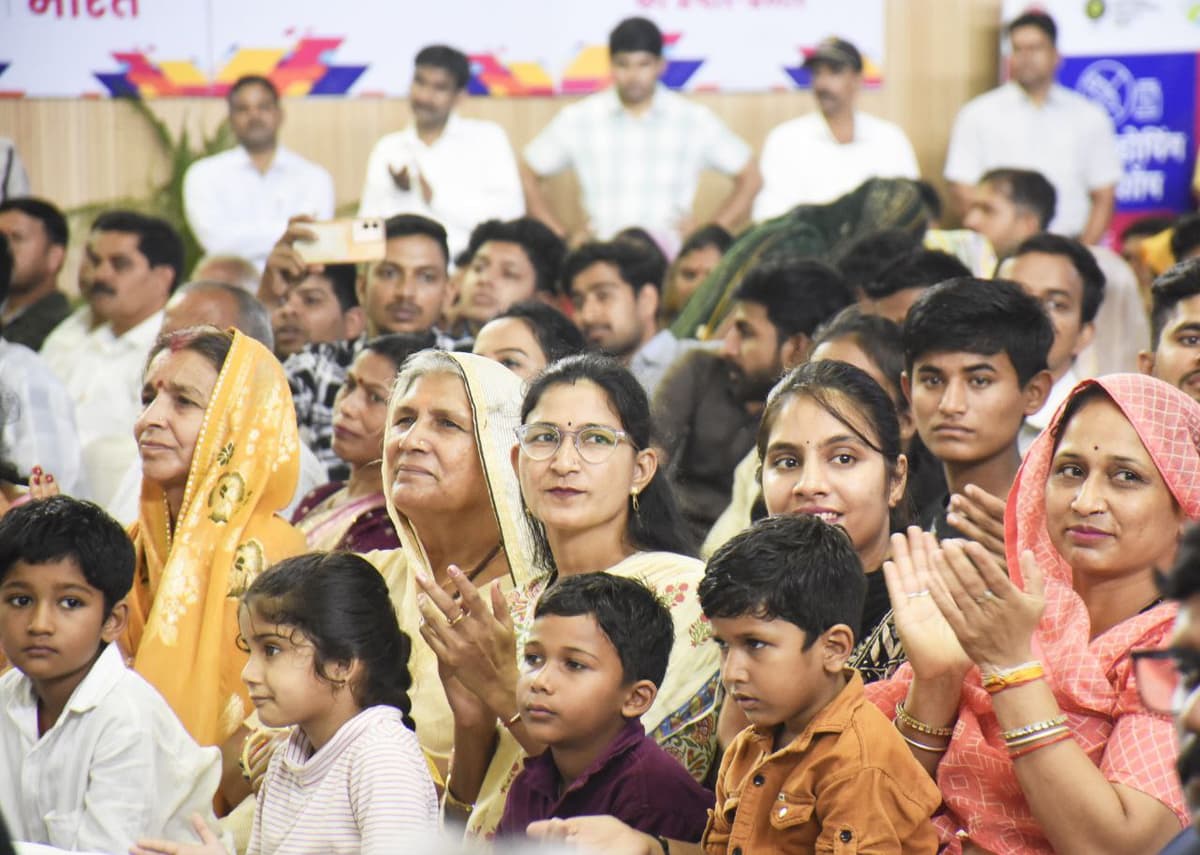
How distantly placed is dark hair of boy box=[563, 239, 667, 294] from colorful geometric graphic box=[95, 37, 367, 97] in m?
3.16

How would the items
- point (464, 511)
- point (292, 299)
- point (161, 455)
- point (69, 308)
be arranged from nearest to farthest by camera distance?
point (464, 511) < point (161, 455) < point (292, 299) < point (69, 308)

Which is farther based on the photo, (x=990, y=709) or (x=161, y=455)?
(x=161, y=455)

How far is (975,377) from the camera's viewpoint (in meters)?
3.32

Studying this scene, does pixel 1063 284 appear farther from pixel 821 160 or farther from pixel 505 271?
pixel 821 160

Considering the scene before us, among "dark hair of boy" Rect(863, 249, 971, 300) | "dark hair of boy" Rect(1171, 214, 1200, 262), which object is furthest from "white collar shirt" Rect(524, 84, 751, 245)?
"dark hair of boy" Rect(863, 249, 971, 300)

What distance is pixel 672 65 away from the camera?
28.6 feet

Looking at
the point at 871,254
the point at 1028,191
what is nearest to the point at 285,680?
the point at 871,254

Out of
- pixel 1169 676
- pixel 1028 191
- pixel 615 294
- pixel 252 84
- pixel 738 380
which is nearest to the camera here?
pixel 1169 676

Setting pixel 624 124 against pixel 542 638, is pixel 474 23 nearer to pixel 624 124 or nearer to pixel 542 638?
pixel 624 124

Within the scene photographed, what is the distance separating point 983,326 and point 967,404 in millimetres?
165

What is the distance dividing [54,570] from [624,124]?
5.55 m

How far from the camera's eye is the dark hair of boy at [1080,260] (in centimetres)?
454

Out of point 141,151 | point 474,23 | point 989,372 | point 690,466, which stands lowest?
point 690,466

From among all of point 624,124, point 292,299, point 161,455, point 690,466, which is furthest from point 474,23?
point 161,455
